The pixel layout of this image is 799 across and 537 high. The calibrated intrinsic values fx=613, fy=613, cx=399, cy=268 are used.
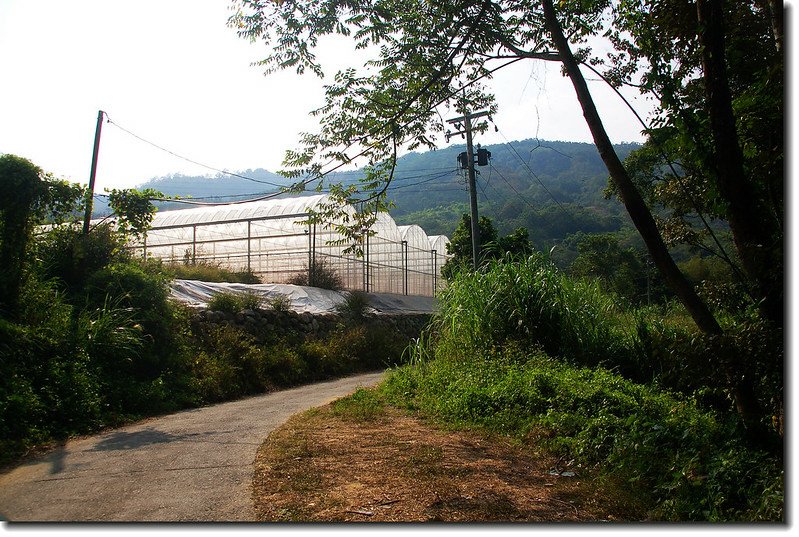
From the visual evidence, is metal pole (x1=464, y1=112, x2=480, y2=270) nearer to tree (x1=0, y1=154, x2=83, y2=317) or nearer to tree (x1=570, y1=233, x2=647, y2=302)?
tree (x1=570, y1=233, x2=647, y2=302)

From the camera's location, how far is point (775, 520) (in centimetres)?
396

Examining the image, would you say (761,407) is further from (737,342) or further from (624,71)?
(624,71)

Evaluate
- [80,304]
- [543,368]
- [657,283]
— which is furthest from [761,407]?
[657,283]

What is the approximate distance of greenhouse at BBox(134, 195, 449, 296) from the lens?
75.0 ft

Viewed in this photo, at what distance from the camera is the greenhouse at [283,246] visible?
2286 cm

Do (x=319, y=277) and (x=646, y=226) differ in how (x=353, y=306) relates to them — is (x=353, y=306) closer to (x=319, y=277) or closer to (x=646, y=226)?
(x=319, y=277)

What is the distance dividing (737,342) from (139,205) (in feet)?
32.4

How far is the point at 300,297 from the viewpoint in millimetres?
18359

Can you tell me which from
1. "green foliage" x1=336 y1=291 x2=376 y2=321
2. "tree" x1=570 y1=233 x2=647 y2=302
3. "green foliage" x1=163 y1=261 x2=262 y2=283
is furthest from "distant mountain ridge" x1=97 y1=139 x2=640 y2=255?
"green foliage" x1=336 y1=291 x2=376 y2=321

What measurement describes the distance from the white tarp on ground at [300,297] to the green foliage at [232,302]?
22cm

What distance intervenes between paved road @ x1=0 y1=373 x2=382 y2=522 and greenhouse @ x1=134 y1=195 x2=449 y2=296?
13919 millimetres

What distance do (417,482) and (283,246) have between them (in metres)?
20.3

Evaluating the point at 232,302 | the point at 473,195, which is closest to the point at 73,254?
the point at 232,302

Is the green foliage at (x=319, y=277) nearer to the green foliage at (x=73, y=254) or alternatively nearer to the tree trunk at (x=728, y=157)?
the green foliage at (x=73, y=254)
